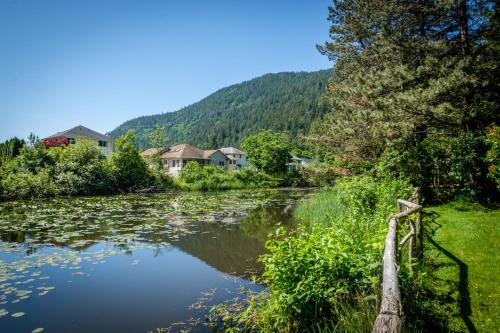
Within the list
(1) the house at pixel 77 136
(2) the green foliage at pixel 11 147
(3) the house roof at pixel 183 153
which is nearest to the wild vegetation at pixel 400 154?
(2) the green foliage at pixel 11 147

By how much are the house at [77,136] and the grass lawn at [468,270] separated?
51.5 metres

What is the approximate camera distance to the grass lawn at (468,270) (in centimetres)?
446

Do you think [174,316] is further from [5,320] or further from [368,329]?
[368,329]

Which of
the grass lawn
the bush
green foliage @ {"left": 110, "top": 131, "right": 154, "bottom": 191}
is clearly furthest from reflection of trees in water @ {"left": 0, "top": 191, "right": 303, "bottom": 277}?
green foliage @ {"left": 110, "top": 131, "right": 154, "bottom": 191}

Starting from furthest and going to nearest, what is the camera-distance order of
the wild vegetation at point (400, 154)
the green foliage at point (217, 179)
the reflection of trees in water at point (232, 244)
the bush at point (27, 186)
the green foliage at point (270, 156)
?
1. the green foliage at point (270, 156)
2. the green foliage at point (217, 179)
3. the bush at point (27, 186)
4. the reflection of trees in water at point (232, 244)
5. the wild vegetation at point (400, 154)

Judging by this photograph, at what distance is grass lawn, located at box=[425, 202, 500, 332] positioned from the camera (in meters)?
4.46

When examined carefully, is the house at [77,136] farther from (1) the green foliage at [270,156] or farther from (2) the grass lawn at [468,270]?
(2) the grass lawn at [468,270]

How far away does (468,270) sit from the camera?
19.5 ft

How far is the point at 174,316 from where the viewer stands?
6344 mm

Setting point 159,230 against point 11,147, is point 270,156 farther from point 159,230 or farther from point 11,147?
point 159,230

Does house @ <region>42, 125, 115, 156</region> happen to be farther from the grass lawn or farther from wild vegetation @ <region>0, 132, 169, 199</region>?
the grass lawn

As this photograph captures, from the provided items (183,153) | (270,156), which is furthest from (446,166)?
(183,153)

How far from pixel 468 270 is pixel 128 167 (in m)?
40.0

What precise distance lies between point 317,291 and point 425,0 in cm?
1623
